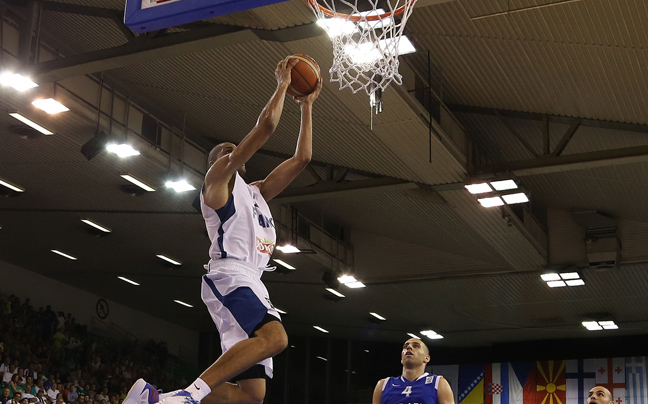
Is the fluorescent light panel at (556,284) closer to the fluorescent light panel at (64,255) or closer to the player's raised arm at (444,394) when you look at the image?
the fluorescent light panel at (64,255)

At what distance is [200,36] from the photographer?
11891 millimetres

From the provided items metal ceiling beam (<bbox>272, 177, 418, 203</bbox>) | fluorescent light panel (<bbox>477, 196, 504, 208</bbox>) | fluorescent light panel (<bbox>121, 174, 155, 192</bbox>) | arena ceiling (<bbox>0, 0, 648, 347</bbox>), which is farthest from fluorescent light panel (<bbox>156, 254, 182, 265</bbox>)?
fluorescent light panel (<bbox>477, 196, 504, 208</bbox>)

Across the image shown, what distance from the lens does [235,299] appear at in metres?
5.23

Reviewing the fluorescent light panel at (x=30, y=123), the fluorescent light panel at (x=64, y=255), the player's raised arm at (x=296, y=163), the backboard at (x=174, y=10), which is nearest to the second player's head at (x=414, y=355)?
the player's raised arm at (x=296, y=163)

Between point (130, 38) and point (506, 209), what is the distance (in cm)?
902

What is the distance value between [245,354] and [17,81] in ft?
32.2

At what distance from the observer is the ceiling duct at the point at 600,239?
2016 centimetres

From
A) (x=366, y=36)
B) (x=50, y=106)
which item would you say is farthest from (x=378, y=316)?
(x=366, y=36)

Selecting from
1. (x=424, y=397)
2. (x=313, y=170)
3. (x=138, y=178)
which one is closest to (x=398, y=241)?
(x=313, y=170)

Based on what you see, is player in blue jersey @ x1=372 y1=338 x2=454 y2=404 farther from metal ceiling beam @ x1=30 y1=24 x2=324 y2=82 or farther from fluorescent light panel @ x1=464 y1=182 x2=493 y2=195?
fluorescent light panel @ x1=464 y1=182 x2=493 y2=195

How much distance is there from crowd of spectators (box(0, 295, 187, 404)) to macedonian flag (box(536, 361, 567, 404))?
12.5m

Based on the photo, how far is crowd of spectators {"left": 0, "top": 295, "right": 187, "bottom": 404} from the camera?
20.0m

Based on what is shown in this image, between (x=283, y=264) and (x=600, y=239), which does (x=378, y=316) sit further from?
(x=600, y=239)

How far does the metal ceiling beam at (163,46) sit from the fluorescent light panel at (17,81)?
161 millimetres
